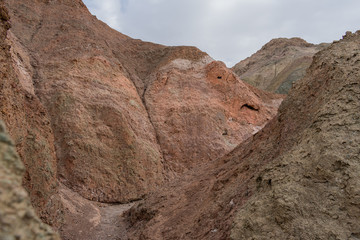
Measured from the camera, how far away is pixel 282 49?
52.6 meters

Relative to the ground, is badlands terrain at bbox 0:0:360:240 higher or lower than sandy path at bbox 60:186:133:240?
higher

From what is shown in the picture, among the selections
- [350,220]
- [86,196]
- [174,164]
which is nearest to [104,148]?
[86,196]

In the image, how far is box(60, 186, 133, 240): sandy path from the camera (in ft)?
27.4

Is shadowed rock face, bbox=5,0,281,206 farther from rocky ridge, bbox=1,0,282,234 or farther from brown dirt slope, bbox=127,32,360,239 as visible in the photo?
brown dirt slope, bbox=127,32,360,239

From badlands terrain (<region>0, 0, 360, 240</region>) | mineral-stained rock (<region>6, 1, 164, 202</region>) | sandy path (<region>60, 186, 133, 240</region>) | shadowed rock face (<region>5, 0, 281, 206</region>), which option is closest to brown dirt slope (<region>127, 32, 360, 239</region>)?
badlands terrain (<region>0, 0, 360, 240</region>)

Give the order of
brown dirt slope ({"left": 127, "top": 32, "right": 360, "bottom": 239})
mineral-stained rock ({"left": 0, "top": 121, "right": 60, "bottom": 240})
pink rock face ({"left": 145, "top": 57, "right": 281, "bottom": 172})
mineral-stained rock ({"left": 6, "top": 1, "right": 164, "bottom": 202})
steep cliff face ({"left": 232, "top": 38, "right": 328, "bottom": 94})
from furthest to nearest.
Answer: steep cliff face ({"left": 232, "top": 38, "right": 328, "bottom": 94}), pink rock face ({"left": 145, "top": 57, "right": 281, "bottom": 172}), mineral-stained rock ({"left": 6, "top": 1, "right": 164, "bottom": 202}), brown dirt slope ({"left": 127, "top": 32, "right": 360, "bottom": 239}), mineral-stained rock ({"left": 0, "top": 121, "right": 60, "bottom": 240})

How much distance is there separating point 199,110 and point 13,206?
18.9m

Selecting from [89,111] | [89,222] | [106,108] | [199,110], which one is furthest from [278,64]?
[89,222]

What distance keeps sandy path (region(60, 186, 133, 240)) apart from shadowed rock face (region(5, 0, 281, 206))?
1859 mm

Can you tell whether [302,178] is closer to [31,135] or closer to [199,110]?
[31,135]

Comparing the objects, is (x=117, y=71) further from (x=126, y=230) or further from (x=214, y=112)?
(x=126, y=230)

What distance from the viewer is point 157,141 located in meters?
18.0

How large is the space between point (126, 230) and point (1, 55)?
19.7 ft

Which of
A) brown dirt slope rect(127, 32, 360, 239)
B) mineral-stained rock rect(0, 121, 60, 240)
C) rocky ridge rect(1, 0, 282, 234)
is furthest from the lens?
rocky ridge rect(1, 0, 282, 234)
